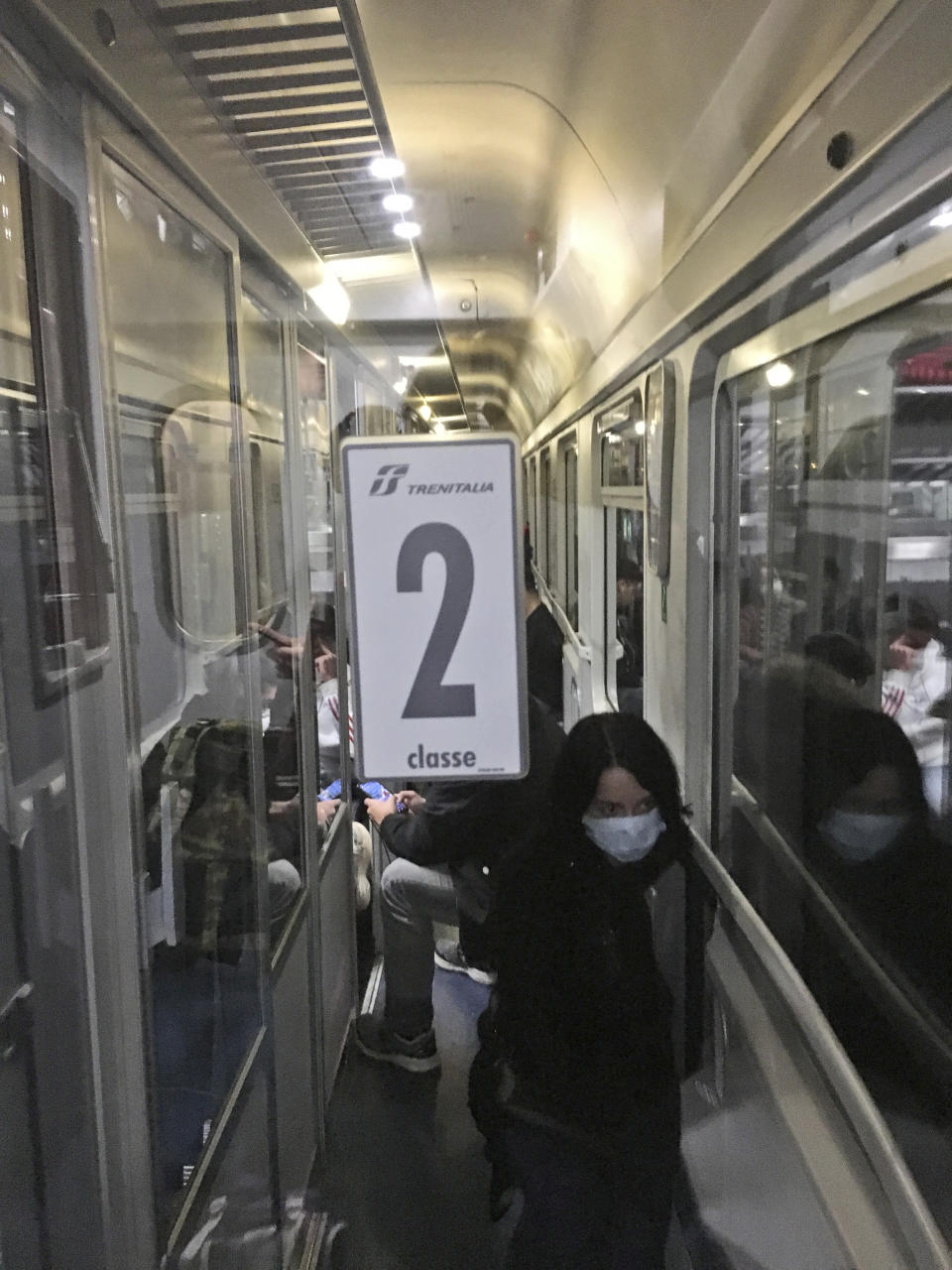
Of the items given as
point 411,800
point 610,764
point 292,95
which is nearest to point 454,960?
point 411,800

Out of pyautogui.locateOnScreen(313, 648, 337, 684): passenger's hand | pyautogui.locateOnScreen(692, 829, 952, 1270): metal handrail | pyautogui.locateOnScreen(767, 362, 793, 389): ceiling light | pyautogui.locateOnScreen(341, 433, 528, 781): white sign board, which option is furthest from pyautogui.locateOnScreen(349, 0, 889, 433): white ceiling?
pyautogui.locateOnScreen(692, 829, 952, 1270): metal handrail

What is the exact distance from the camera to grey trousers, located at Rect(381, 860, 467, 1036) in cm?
262

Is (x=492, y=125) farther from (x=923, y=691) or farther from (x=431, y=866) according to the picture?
(x=431, y=866)

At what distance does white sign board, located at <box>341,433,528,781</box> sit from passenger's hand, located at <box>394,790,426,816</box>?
0.65 meters

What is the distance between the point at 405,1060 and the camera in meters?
2.85

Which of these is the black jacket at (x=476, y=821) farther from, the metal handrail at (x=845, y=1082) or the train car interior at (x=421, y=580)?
the metal handrail at (x=845, y=1082)

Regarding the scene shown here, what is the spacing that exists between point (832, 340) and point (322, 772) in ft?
5.70

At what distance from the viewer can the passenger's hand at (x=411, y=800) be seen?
2007 millimetres

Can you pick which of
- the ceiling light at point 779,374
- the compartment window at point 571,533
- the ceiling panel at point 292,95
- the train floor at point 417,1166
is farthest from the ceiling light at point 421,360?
the compartment window at point 571,533

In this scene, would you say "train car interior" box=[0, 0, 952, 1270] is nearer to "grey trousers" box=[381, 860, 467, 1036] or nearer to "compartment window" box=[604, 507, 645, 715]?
"grey trousers" box=[381, 860, 467, 1036]

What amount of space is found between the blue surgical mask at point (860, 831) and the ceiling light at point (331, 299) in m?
1.66

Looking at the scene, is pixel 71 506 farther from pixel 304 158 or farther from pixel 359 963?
pixel 359 963

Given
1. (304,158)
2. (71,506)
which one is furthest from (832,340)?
(71,506)

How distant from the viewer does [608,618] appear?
168 inches
